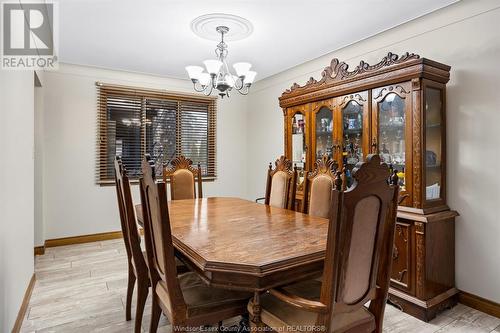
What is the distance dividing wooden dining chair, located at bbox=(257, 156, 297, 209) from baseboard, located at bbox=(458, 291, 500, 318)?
1.58 meters

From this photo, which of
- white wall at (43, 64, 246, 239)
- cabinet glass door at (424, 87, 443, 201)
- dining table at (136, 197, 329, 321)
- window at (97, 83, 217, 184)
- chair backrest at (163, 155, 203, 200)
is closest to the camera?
dining table at (136, 197, 329, 321)

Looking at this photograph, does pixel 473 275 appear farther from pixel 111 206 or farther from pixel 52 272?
pixel 111 206

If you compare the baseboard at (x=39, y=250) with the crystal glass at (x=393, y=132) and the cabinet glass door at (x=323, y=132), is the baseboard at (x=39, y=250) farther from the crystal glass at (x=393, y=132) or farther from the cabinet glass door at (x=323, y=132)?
the crystal glass at (x=393, y=132)

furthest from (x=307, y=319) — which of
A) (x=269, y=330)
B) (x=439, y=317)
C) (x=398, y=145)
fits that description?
(x=398, y=145)

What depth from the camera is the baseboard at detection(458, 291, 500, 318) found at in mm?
2328

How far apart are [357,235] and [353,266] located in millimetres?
137

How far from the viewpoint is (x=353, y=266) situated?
1.23m

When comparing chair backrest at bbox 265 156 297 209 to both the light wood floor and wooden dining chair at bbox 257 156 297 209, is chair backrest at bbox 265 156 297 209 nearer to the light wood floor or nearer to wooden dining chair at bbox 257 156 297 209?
wooden dining chair at bbox 257 156 297 209

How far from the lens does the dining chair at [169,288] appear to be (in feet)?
4.53

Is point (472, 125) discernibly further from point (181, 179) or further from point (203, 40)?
point (181, 179)

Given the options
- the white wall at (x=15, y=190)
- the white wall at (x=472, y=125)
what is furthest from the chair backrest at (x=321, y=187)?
the white wall at (x=15, y=190)

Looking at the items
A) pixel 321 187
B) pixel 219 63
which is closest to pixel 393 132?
pixel 321 187

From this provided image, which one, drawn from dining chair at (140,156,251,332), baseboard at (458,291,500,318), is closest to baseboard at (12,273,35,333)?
dining chair at (140,156,251,332)

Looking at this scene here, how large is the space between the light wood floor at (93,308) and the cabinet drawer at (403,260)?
23 cm
